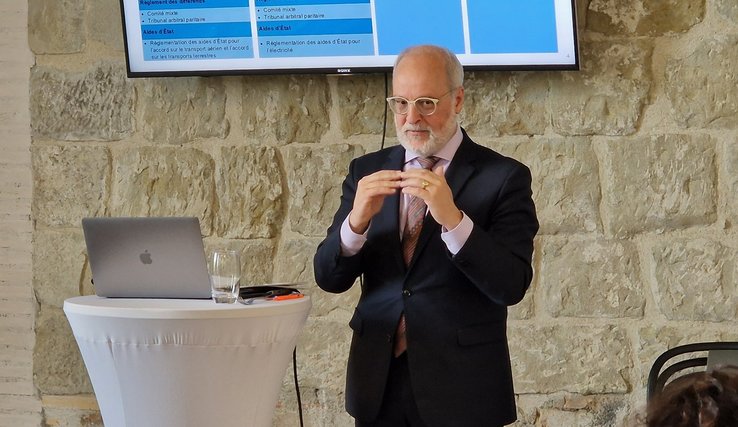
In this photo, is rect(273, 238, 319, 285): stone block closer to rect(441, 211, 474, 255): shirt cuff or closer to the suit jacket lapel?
the suit jacket lapel

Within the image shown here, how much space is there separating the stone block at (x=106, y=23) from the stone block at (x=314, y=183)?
2.59 feet

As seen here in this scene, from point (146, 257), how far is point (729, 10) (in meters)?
2.07

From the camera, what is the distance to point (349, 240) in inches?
97.2

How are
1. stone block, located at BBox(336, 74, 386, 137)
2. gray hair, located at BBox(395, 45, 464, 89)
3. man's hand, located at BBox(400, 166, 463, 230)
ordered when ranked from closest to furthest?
man's hand, located at BBox(400, 166, 463, 230) → gray hair, located at BBox(395, 45, 464, 89) → stone block, located at BBox(336, 74, 386, 137)

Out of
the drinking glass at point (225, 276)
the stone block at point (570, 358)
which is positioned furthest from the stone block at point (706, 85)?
the drinking glass at point (225, 276)

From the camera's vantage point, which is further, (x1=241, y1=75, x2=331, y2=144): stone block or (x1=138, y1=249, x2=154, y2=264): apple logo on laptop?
(x1=241, y1=75, x2=331, y2=144): stone block

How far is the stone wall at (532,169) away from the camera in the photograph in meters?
3.50

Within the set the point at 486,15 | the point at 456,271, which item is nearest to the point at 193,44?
the point at 486,15

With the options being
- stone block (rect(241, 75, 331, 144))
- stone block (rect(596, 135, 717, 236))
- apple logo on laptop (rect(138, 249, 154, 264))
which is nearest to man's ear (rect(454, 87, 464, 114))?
apple logo on laptop (rect(138, 249, 154, 264))

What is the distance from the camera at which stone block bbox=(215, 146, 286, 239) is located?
379 centimetres

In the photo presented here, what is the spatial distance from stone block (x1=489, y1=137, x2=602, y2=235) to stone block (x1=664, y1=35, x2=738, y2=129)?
329 millimetres

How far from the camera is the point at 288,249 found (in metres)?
3.81

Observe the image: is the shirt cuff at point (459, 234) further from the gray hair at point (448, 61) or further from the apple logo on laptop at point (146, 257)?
the apple logo on laptop at point (146, 257)

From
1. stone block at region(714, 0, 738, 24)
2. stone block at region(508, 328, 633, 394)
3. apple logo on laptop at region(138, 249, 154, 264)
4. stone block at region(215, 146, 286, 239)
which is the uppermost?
stone block at region(714, 0, 738, 24)
